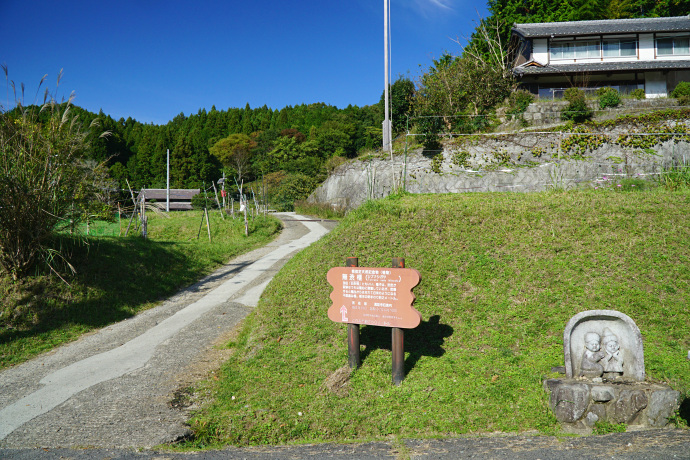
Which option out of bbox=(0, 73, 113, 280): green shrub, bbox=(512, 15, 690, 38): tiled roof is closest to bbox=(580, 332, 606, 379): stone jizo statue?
bbox=(0, 73, 113, 280): green shrub

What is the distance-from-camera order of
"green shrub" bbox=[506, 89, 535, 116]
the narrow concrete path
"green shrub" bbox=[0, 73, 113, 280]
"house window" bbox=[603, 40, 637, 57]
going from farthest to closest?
"house window" bbox=[603, 40, 637, 57]
"green shrub" bbox=[506, 89, 535, 116]
"green shrub" bbox=[0, 73, 113, 280]
the narrow concrete path

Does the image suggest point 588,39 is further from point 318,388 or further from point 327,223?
point 318,388

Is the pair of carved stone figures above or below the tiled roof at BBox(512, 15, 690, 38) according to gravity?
below

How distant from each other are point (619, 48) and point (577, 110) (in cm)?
1092

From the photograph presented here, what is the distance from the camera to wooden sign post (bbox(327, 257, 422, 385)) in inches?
198

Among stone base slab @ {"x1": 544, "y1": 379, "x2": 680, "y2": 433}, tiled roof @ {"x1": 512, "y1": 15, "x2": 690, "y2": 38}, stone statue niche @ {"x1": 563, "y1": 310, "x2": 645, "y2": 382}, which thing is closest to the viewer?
stone base slab @ {"x1": 544, "y1": 379, "x2": 680, "y2": 433}

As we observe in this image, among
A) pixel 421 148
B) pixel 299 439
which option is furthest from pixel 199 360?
pixel 421 148

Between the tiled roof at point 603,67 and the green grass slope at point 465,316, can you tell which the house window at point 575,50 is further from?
the green grass slope at point 465,316

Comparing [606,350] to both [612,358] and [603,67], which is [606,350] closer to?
[612,358]

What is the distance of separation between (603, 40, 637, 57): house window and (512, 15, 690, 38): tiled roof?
0.79 metres

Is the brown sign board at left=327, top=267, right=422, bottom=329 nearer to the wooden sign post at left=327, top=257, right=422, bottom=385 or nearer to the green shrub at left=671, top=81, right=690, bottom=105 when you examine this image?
the wooden sign post at left=327, top=257, right=422, bottom=385

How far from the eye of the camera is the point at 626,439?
3.95 m

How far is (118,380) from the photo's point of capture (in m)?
5.72

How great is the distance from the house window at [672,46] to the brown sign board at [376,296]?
97.8 feet
